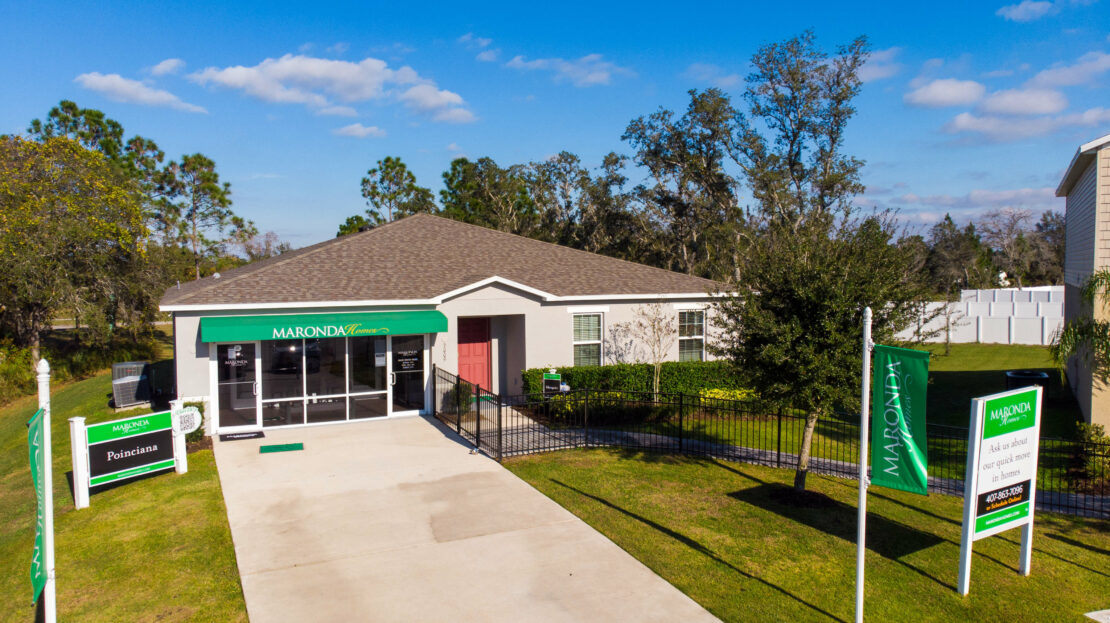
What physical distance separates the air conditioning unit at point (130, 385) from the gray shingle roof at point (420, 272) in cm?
221

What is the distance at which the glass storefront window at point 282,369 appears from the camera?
618 inches

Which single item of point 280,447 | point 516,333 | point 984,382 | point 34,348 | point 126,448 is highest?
point 516,333

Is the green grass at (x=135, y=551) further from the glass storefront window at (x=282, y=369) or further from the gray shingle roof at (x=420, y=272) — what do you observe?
the gray shingle roof at (x=420, y=272)

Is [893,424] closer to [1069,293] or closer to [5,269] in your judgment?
[1069,293]

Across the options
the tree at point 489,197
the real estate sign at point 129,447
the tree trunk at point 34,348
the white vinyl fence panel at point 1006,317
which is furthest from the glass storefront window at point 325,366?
the tree at point 489,197

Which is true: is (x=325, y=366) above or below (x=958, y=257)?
below

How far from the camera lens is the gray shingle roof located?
16.2 meters

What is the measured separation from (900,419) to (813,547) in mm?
2648

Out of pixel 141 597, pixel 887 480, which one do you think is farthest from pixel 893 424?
pixel 141 597

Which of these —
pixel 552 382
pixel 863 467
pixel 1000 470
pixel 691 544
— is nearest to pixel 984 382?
pixel 552 382

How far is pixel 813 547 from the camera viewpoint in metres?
8.87

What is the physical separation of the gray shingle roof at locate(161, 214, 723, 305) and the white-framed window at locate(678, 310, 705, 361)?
0.83m

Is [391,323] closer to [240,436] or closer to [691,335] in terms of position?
[240,436]

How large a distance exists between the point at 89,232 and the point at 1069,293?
3441 cm
